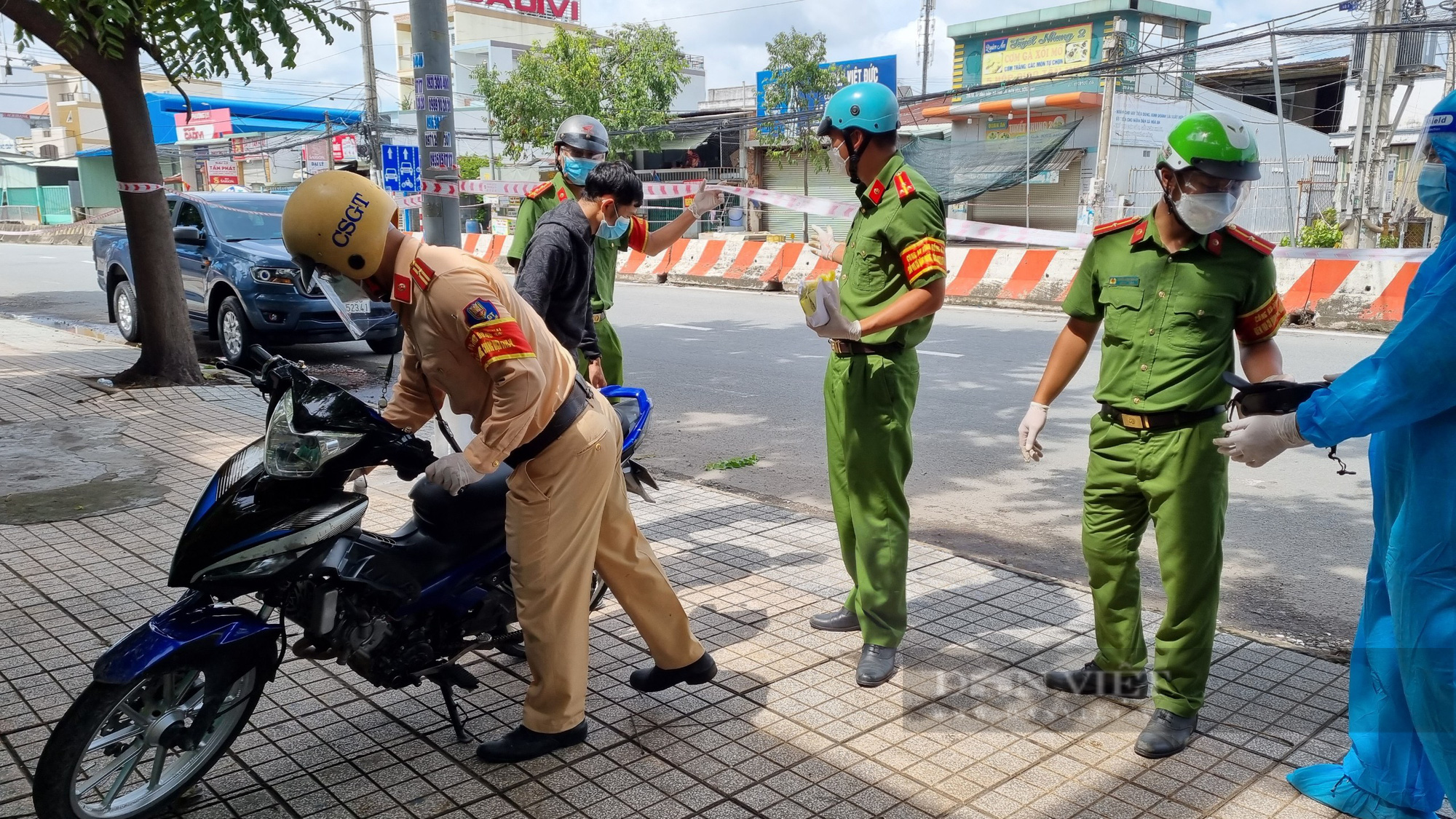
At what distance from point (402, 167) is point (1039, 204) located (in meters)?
21.1

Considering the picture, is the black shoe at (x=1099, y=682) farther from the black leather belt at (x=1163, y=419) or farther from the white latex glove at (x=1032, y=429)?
the black leather belt at (x=1163, y=419)

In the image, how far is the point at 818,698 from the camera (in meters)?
3.65

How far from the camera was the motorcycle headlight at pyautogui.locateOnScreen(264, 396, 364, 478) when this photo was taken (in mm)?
2861

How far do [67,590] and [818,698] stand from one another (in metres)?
3.13

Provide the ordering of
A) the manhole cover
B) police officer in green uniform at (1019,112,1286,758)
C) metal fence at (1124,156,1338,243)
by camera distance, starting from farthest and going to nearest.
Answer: metal fence at (1124,156,1338,243) < the manhole cover < police officer in green uniform at (1019,112,1286,758)

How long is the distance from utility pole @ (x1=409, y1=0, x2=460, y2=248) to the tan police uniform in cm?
212

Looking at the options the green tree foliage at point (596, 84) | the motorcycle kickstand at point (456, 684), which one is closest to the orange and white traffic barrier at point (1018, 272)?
the motorcycle kickstand at point (456, 684)

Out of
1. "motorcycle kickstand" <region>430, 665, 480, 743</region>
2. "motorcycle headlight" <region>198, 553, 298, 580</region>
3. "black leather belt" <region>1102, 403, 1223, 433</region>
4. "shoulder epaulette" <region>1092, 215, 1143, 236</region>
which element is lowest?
"motorcycle kickstand" <region>430, 665, 480, 743</region>

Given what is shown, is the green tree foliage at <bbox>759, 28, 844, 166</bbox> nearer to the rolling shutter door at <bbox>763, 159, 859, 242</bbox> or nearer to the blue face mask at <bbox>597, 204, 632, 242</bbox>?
the rolling shutter door at <bbox>763, 159, 859, 242</bbox>

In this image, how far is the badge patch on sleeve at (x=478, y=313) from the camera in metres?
2.79

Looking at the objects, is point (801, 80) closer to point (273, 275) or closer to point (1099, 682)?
point (273, 275)

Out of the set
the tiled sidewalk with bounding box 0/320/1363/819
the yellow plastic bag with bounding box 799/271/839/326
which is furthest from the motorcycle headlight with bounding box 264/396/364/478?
the yellow plastic bag with bounding box 799/271/839/326

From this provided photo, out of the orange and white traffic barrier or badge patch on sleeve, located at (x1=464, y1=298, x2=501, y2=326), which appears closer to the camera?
badge patch on sleeve, located at (x1=464, y1=298, x2=501, y2=326)

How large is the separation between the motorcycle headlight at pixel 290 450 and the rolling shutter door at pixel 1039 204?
86.9 feet
